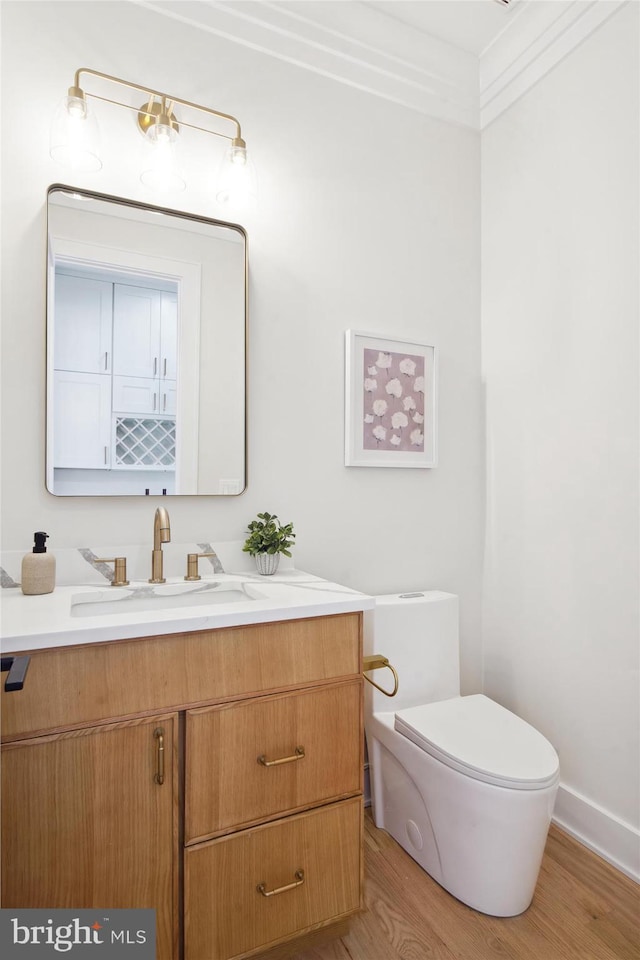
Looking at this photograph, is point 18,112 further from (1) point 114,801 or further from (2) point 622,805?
(2) point 622,805

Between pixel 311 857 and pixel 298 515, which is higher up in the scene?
pixel 298 515

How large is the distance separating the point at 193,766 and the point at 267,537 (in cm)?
68

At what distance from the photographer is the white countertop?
0.99 metres

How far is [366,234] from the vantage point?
1.93 meters

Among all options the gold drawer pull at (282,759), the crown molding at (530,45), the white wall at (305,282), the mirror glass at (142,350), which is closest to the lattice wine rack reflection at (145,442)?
the mirror glass at (142,350)

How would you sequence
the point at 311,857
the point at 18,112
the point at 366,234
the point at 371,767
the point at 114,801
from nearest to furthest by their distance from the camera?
the point at 114,801, the point at 311,857, the point at 18,112, the point at 371,767, the point at 366,234

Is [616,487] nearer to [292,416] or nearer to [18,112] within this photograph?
[292,416]

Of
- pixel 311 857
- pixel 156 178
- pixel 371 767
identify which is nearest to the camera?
pixel 311 857

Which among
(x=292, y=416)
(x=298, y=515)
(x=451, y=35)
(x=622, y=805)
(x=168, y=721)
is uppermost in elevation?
(x=451, y=35)

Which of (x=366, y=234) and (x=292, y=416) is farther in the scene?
(x=366, y=234)

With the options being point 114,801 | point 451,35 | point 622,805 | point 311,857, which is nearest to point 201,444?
point 114,801

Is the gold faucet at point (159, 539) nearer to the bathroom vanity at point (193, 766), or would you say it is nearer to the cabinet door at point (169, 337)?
the bathroom vanity at point (193, 766)

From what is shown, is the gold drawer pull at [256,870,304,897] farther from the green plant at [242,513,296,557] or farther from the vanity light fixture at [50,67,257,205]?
the vanity light fixture at [50,67,257,205]

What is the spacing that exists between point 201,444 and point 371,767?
3.93 feet
